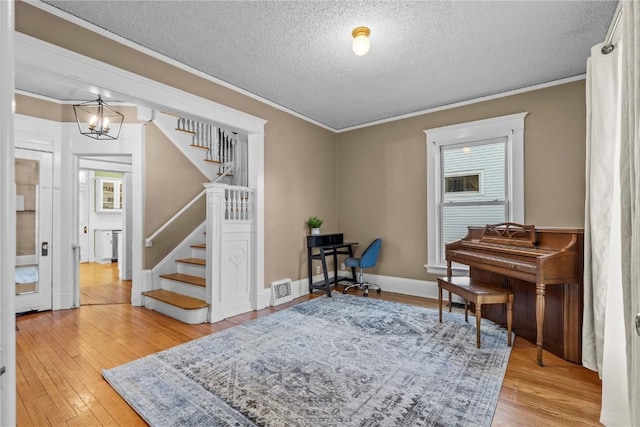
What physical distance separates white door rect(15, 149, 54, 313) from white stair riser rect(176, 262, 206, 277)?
1.51 metres

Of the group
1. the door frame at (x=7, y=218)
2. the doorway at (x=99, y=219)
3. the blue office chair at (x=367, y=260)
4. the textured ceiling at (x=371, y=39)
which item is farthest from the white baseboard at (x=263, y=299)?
the doorway at (x=99, y=219)

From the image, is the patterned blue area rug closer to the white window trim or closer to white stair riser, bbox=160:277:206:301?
white stair riser, bbox=160:277:206:301

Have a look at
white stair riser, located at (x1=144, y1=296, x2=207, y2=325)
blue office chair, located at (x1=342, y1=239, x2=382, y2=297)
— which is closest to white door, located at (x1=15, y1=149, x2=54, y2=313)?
white stair riser, located at (x1=144, y1=296, x2=207, y2=325)

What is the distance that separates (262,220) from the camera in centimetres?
396

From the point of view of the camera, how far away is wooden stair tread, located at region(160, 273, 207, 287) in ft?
12.2

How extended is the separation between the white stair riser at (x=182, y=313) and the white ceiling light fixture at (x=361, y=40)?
2982mm

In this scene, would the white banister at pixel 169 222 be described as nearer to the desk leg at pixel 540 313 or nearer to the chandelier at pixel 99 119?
the chandelier at pixel 99 119

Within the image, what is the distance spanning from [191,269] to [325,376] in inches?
104

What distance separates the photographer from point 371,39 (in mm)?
2688

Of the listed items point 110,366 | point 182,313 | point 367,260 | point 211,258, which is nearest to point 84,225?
point 182,313

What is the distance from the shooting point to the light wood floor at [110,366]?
1.80 m

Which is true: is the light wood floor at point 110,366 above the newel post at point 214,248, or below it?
below

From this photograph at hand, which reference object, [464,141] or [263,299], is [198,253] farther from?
[464,141]

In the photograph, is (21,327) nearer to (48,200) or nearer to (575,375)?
(48,200)
